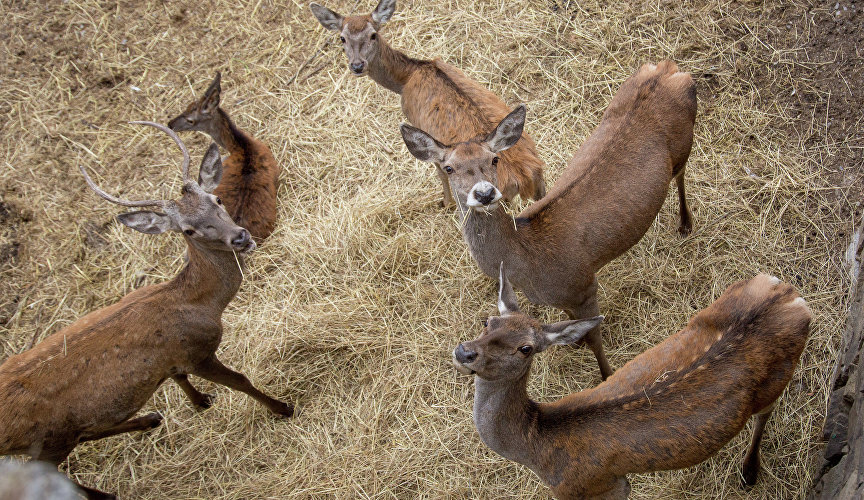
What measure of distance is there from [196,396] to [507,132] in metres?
3.52

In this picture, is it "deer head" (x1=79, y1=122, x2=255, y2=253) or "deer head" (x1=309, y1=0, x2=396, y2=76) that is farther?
"deer head" (x1=309, y1=0, x2=396, y2=76)

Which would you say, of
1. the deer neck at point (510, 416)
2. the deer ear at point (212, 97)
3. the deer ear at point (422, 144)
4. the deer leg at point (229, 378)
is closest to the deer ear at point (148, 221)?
the deer leg at point (229, 378)

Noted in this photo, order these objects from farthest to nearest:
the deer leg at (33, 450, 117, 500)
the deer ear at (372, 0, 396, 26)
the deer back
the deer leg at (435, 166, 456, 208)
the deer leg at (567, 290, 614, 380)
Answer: the deer ear at (372, 0, 396, 26), the deer leg at (435, 166, 456, 208), the deer leg at (567, 290, 614, 380), the deer leg at (33, 450, 117, 500), the deer back

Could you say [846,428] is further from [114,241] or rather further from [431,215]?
[114,241]

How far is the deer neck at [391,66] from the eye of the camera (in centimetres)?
658

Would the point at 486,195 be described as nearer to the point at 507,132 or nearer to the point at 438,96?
the point at 507,132

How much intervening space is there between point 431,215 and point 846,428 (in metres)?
3.88

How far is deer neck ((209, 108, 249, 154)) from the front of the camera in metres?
6.85

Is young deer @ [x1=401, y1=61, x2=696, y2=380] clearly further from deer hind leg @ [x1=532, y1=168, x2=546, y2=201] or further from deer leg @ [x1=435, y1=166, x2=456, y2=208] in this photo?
deer leg @ [x1=435, y1=166, x2=456, y2=208]

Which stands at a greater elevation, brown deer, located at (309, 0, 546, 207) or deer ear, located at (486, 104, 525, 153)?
deer ear, located at (486, 104, 525, 153)

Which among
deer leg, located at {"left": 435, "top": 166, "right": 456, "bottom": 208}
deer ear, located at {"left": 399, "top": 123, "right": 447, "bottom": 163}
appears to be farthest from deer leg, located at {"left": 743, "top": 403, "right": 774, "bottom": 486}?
deer leg, located at {"left": 435, "top": 166, "right": 456, "bottom": 208}

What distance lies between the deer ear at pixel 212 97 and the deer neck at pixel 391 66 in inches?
64.2

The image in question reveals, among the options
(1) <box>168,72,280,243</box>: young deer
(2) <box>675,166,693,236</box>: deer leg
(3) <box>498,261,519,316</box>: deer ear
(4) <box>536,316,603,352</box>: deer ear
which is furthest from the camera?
(1) <box>168,72,280,243</box>: young deer

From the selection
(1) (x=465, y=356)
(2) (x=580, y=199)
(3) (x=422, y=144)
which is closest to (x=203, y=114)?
(3) (x=422, y=144)
